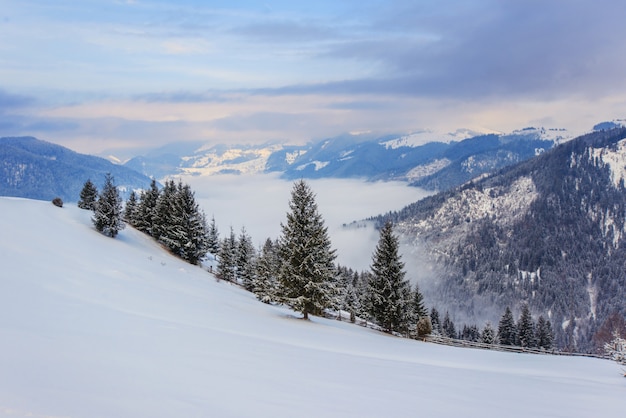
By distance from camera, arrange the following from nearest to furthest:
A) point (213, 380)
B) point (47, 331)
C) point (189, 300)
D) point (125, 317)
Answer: point (213, 380), point (47, 331), point (125, 317), point (189, 300)

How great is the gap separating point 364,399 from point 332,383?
1302 millimetres

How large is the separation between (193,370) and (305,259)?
773 inches

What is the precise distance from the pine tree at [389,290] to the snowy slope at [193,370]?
1302 cm

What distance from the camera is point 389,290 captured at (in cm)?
3550

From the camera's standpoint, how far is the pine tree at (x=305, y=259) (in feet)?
92.7

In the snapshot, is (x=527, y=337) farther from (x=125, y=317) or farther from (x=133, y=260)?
(x=125, y=317)

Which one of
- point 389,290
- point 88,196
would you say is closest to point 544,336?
point 389,290

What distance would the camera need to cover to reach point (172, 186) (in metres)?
49.9

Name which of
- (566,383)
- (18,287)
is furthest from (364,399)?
(18,287)

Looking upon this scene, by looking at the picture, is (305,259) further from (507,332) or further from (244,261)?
(507,332)

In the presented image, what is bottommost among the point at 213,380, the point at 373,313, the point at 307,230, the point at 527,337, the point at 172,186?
the point at 527,337

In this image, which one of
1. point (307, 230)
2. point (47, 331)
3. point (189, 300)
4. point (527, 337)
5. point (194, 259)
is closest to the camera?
point (47, 331)

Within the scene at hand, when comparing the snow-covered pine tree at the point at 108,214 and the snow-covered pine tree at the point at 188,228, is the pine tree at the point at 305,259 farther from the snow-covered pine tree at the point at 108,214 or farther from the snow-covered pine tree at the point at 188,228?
the snow-covered pine tree at the point at 108,214

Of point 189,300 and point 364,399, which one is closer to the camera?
point 364,399
